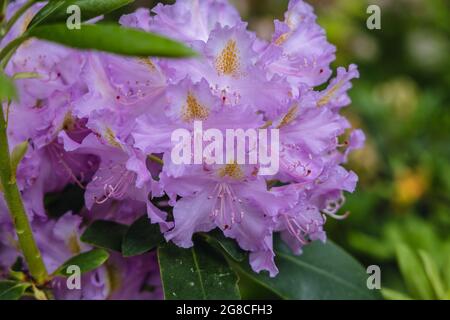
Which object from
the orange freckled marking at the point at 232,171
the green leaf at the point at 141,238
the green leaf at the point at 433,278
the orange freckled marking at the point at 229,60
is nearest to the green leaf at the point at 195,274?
the green leaf at the point at 141,238

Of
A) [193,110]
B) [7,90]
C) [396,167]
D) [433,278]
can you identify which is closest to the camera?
[7,90]

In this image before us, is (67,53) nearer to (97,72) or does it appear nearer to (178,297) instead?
(97,72)

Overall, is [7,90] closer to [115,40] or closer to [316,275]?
[115,40]

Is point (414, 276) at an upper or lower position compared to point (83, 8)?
lower

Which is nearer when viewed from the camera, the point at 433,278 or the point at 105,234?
the point at 105,234

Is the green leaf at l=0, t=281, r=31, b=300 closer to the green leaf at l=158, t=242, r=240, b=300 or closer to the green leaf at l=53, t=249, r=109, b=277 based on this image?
the green leaf at l=53, t=249, r=109, b=277

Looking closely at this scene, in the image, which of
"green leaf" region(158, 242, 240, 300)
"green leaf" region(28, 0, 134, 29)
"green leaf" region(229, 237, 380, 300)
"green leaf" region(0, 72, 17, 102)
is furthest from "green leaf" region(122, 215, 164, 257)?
"green leaf" region(0, 72, 17, 102)

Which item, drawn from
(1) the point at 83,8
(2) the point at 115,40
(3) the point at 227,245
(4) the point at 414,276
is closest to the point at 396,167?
(4) the point at 414,276

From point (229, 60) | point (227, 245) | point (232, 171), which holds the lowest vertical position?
point (227, 245)

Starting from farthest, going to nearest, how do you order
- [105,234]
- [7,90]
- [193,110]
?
[105,234], [193,110], [7,90]
